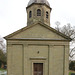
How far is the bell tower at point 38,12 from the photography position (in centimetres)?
1411

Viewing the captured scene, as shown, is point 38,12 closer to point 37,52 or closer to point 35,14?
point 35,14

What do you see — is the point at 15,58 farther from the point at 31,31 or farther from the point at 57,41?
the point at 57,41

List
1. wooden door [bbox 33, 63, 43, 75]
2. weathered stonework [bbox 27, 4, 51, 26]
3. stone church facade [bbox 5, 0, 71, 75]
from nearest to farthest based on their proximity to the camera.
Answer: stone church facade [bbox 5, 0, 71, 75] → wooden door [bbox 33, 63, 43, 75] → weathered stonework [bbox 27, 4, 51, 26]

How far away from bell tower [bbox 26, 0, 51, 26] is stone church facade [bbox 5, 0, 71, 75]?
2480 mm

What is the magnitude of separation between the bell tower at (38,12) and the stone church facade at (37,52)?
2480 mm

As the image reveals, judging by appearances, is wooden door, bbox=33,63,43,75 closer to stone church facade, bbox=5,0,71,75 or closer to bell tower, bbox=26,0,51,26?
stone church facade, bbox=5,0,71,75

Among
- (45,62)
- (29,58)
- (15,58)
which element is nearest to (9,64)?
(15,58)

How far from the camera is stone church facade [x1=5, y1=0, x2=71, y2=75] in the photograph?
11.4 meters

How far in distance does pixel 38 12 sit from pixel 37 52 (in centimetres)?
623

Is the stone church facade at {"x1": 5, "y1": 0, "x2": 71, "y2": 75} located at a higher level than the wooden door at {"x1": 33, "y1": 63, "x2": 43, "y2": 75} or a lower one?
higher

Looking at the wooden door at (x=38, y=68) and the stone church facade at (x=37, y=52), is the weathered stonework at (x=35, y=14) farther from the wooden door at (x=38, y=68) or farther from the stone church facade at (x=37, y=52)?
the wooden door at (x=38, y=68)

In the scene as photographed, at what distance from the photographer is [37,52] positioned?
11.6 meters

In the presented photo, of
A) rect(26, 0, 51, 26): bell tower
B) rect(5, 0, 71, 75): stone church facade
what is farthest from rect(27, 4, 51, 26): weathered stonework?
rect(5, 0, 71, 75): stone church facade

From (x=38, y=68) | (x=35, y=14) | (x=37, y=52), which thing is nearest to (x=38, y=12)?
(x=35, y=14)
